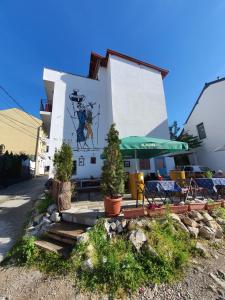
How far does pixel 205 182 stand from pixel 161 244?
3.41 m

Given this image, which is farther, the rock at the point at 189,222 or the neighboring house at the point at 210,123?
the neighboring house at the point at 210,123

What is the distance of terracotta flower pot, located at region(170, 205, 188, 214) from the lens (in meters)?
4.95

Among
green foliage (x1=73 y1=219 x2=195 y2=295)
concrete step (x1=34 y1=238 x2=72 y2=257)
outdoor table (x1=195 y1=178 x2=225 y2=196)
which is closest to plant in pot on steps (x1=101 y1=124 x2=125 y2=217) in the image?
green foliage (x1=73 y1=219 x2=195 y2=295)

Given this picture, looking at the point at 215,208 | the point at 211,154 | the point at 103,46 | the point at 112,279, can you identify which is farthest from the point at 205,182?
the point at 103,46

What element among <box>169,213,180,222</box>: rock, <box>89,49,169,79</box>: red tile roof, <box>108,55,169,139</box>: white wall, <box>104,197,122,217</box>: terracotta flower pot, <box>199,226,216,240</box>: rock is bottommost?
<box>199,226,216,240</box>: rock

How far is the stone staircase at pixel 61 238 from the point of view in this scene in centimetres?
419

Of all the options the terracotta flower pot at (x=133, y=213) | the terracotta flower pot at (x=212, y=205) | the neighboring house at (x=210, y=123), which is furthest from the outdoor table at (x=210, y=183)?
the neighboring house at (x=210, y=123)

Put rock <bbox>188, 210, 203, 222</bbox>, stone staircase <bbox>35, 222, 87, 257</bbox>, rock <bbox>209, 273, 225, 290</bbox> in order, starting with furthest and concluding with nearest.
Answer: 1. rock <bbox>188, 210, 203, 222</bbox>
2. stone staircase <bbox>35, 222, 87, 257</bbox>
3. rock <bbox>209, 273, 225, 290</bbox>

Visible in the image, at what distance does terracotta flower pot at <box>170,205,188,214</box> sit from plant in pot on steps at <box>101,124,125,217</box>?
A: 1.56 meters

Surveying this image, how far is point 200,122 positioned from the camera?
16453mm

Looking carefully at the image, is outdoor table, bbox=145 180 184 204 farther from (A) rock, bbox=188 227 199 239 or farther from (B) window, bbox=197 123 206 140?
(B) window, bbox=197 123 206 140

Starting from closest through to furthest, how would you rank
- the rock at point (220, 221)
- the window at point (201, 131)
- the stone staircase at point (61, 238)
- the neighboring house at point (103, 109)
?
the stone staircase at point (61, 238) < the rock at point (220, 221) < the neighboring house at point (103, 109) < the window at point (201, 131)

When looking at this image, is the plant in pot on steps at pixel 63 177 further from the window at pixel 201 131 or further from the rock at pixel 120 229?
the window at pixel 201 131

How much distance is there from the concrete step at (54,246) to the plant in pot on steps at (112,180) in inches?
52.0
